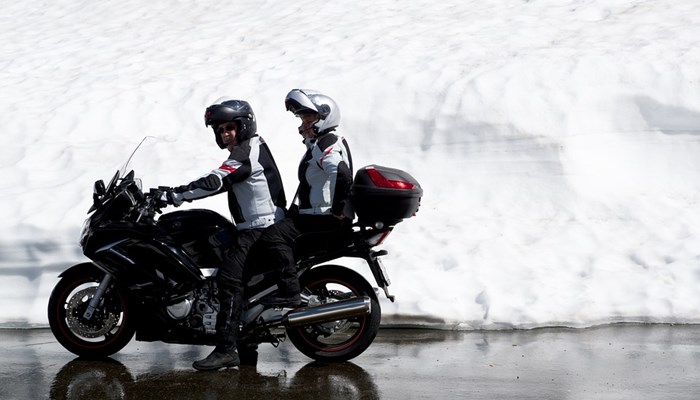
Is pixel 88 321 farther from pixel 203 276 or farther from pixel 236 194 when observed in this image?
pixel 236 194

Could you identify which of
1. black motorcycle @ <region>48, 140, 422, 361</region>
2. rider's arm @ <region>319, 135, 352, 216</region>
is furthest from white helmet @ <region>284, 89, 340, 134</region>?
black motorcycle @ <region>48, 140, 422, 361</region>

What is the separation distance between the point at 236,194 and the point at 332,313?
108 centimetres

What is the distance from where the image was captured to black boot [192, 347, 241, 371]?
6.37 metres

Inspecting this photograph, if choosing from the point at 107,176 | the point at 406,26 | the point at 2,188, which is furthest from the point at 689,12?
the point at 2,188

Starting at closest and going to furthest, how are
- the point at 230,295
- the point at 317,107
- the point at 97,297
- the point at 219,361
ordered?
1. the point at 219,361
2. the point at 230,295
3. the point at 317,107
4. the point at 97,297

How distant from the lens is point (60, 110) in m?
12.7

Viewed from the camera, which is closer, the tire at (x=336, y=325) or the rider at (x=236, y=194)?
the rider at (x=236, y=194)

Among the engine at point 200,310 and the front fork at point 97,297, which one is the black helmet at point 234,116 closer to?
the engine at point 200,310

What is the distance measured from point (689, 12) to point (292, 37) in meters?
5.76

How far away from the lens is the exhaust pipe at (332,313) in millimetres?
6562

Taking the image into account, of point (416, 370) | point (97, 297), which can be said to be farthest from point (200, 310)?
point (416, 370)

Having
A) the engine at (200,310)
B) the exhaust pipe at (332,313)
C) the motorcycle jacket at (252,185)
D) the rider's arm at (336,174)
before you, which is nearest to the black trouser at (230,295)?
the engine at (200,310)

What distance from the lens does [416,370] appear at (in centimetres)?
643

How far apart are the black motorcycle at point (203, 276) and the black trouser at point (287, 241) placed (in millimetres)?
67
